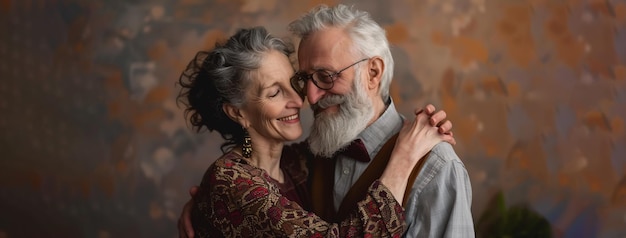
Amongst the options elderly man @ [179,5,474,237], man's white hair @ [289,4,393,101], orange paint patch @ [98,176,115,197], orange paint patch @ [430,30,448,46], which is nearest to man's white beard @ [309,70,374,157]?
elderly man @ [179,5,474,237]

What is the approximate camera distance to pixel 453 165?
2576 mm

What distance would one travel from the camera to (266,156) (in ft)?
9.62

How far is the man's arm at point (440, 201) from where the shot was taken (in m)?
2.52

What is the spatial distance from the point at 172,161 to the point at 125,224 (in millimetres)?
540

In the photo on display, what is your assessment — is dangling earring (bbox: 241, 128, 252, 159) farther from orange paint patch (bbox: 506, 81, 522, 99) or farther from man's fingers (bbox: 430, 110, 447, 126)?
orange paint patch (bbox: 506, 81, 522, 99)

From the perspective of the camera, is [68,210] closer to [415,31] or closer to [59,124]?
[59,124]

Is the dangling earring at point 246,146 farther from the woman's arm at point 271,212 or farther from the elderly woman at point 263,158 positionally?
the woman's arm at point 271,212

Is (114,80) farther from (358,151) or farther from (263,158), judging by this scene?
(358,151)

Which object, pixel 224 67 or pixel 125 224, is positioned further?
pixel 125 224

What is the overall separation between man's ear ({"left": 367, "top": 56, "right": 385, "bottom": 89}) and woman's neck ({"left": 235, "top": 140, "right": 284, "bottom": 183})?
1.34 ft

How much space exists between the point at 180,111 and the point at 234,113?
255 centimetres

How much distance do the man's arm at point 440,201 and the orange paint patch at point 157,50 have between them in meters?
3.13

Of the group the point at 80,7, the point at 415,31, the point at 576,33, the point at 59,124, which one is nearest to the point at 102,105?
the point at 59,124

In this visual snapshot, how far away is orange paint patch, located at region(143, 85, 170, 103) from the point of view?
538 centimetres
